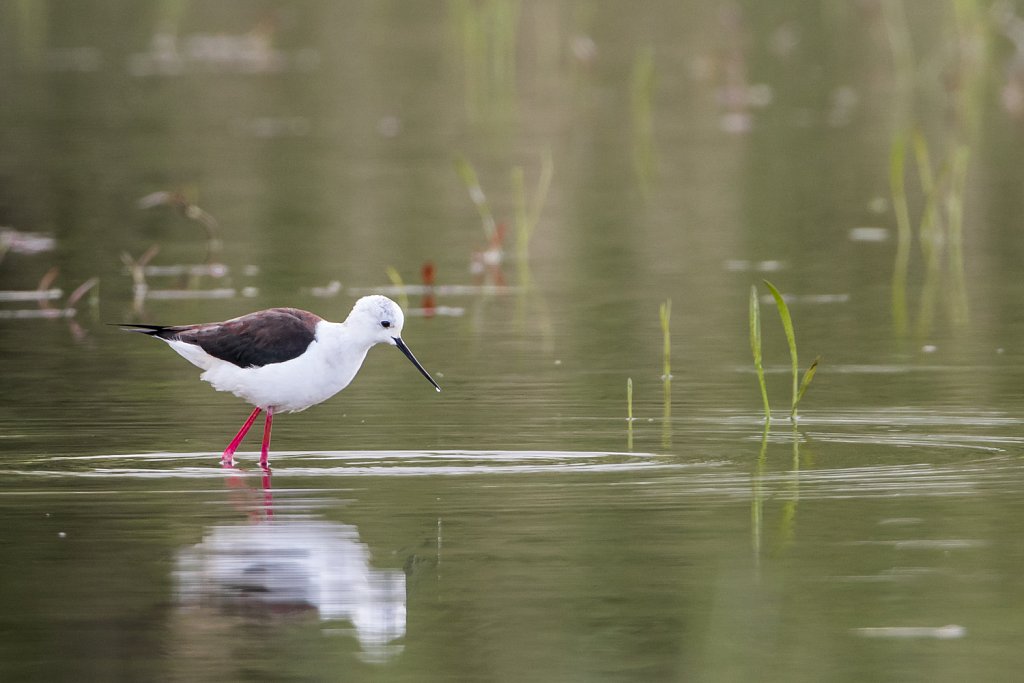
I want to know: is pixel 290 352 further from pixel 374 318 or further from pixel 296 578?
pixel 296 578

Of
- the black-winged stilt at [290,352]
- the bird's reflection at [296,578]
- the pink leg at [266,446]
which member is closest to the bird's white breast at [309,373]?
the black-winged stilt at [290,352]

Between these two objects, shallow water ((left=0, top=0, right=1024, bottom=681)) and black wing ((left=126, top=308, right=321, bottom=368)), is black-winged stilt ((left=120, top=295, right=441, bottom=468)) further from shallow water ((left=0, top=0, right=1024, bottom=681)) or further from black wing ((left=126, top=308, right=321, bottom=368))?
shallow water ((left=0, top=0, right=1024, bottom=681))

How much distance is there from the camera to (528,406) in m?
10.1

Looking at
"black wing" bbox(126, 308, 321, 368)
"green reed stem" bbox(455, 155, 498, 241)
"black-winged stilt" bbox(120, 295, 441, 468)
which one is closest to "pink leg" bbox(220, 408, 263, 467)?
"black-winged stilt" bbox(120, 295, 441, 468)

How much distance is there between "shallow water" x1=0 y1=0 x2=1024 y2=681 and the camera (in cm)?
612

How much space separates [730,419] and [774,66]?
22.6 meters

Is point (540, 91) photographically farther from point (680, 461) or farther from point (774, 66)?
point (680, 461)

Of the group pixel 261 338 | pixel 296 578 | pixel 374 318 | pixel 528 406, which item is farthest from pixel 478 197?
pixel 296 578

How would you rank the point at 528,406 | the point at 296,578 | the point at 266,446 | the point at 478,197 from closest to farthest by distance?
the point at 296,578 < the point at 266,446 < the point at 528,406 < the point at 478,197

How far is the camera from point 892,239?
1639 cm

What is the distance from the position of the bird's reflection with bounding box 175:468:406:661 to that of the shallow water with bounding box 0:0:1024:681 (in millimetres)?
19

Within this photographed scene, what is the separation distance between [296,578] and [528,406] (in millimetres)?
3499

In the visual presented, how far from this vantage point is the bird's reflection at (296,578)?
626 centimetres

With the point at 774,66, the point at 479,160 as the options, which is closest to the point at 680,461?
the point at 479,160
